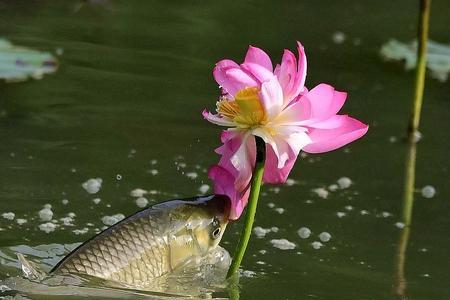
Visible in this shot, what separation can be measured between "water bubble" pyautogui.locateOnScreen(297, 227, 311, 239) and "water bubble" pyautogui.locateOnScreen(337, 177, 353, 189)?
479 millimetres

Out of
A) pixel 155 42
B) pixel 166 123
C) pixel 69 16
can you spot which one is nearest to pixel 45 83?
pixel 166 123

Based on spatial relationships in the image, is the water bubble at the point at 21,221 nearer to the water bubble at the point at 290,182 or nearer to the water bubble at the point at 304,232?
the water bubble at the point at 304,232

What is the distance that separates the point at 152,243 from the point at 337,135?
19.1 inches

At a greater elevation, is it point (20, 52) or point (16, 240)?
point (20, 52)

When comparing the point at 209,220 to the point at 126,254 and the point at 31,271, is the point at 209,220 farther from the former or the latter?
the point at 31,271

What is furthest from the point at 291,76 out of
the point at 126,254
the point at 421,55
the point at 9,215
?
the point at 421,55

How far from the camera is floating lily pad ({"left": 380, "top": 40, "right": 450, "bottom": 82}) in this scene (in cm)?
551

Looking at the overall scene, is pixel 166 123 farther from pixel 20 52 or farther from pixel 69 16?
pixel 69 16

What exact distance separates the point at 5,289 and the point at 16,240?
1.34 feet

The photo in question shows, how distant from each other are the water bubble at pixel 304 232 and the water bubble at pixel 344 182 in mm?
479

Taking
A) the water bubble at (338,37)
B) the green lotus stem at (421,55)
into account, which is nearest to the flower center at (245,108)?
the green lotus stem at (421,55)

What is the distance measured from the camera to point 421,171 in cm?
412

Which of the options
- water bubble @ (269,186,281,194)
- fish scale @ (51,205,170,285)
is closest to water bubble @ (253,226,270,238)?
water bubble @ (269,186,281,194)

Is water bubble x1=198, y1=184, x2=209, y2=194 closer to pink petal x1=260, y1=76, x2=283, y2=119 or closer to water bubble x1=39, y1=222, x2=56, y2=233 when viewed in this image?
water bubble x1=39, y1=222, x2=56, y2=233
